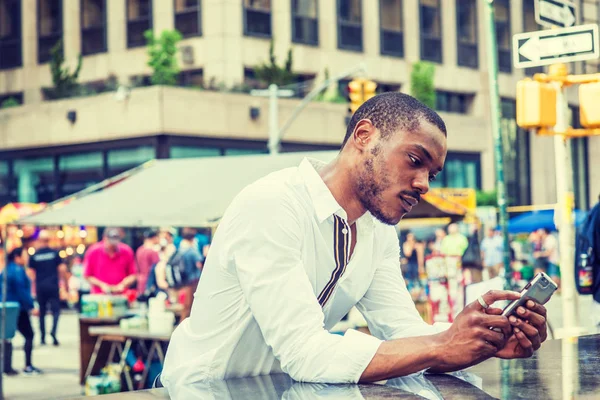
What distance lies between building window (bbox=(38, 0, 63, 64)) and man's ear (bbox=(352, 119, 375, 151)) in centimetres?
3598

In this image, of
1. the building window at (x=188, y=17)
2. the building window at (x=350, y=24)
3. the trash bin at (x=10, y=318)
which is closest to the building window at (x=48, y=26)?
the building window at (x=188, y=17)

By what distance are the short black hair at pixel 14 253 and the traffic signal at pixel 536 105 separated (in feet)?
24.7

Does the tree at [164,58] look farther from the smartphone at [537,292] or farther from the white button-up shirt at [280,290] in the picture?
the smartphone at [537,292]

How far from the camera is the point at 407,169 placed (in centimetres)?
264

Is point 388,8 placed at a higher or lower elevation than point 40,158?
higher

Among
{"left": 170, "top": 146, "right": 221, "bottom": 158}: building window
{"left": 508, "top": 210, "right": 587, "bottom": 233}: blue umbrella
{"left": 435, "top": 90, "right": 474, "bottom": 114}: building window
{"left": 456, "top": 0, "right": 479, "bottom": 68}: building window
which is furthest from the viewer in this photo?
{"left": 456, "top": 0, "right": 479, "bottom": 68}: building window

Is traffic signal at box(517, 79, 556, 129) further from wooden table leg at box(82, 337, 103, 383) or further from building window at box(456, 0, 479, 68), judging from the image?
building window at box(456, 0, 479, 68)

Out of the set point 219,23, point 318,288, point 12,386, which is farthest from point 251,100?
point 318,288

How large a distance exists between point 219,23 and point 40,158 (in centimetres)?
753

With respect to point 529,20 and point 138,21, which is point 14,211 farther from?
point 529,20

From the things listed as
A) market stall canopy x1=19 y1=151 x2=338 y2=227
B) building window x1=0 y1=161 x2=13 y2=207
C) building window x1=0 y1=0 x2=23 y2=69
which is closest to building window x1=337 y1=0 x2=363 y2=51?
building window x1=0 y1=0 x2=23 y2=69

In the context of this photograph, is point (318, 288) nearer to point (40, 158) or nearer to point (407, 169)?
point (407, 169)

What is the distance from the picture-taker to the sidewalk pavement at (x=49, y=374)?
1208 centimetres

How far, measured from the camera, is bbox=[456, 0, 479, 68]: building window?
43.0 m
